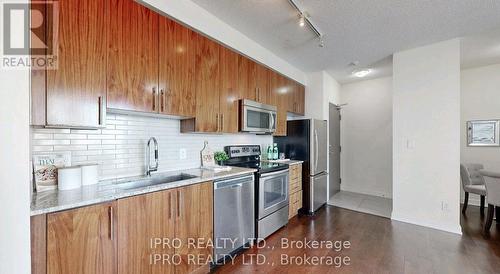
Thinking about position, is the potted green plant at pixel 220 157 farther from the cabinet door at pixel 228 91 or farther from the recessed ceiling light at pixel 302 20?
the recessed ceiling light at pixel 302 20

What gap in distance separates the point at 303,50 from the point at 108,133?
2807 millimetres

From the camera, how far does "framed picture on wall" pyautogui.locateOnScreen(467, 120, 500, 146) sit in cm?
397

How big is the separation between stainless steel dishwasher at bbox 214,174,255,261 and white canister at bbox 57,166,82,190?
3.47 ft

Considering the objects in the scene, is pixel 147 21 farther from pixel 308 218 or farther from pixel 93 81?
pixel 308 218

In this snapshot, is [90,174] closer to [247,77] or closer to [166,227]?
[166,227]

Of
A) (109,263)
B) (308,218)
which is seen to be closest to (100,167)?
(109,263)

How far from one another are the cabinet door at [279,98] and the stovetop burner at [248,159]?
0.50m

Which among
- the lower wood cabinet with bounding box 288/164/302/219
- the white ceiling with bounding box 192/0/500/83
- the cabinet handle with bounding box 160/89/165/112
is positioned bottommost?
the lower wood cabinet with bounding box 288/164/302/219

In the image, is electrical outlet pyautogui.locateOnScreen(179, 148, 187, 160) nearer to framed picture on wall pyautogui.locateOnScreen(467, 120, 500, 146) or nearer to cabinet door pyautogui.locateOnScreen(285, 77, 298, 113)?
cabinet door pyautogui.locateOnScreen(285, 77, 298, 113)

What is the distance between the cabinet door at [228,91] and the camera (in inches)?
101

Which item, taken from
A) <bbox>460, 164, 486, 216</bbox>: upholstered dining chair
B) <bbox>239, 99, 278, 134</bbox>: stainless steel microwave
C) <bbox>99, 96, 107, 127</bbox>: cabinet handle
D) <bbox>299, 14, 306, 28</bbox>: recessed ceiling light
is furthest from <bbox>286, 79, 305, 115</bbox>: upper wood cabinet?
<bbox>99, 96, 107, 127</bbox>: cabinet handle

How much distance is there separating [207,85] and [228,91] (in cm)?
36

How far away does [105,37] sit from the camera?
61.5 inches

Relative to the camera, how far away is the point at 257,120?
10.2 ft
